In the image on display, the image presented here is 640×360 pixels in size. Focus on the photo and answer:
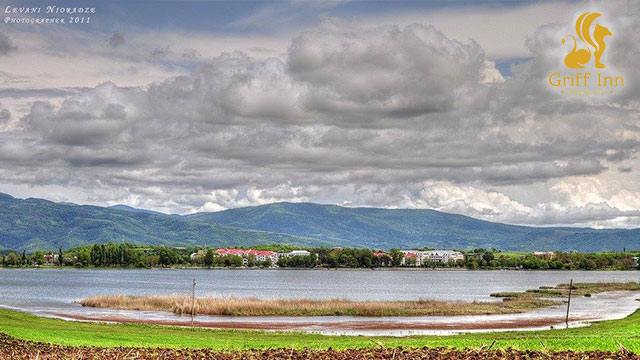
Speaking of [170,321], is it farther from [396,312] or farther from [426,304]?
[426,304]

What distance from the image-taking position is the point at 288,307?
309ft

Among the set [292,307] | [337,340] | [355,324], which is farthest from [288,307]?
[337,340]

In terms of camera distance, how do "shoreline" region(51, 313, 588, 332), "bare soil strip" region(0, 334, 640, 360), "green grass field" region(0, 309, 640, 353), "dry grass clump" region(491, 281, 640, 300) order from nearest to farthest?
"bare soil strip" region(0, 334, 640, 360), "green grass field" region(0, 309, 640, 353), "shoreline" region(51, 313, 588, 332), "dry grass clump" region(491, 281, 640, 300)

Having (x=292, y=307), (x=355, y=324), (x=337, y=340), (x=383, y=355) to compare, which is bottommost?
(x=355, y=324)

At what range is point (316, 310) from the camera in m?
93.9

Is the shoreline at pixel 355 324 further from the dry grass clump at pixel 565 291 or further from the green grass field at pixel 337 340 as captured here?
the dry grass clump at pixel 565 291

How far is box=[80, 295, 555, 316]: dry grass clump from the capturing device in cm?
9131

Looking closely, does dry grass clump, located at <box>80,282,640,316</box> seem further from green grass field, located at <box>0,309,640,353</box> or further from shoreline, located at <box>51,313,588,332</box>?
green grass field, located at <box>0,309,640,353</box>

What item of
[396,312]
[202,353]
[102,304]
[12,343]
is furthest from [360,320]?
[202,353]

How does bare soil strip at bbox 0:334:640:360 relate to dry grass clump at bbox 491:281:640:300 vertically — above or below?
above

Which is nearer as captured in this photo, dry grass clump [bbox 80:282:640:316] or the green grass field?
the green grass field

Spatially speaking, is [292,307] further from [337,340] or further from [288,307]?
[337,340]

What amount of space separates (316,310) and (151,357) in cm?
7449

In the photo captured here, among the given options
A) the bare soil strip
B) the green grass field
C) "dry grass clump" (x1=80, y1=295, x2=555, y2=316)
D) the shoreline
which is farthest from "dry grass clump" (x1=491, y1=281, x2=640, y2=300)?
the bare soil strip
